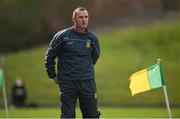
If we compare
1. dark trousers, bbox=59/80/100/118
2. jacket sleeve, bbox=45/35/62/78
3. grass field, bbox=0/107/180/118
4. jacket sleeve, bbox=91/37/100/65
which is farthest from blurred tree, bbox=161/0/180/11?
dark trousers, bbox=59/80/100/118

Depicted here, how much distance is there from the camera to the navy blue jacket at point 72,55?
9.73 m

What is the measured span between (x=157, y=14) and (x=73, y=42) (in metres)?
27.7

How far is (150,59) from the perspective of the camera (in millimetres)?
32344

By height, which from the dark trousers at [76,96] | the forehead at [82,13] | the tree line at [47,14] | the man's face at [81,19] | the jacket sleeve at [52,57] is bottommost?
the dark trousers at [76,96]

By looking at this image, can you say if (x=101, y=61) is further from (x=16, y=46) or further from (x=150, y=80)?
(x=150, y=80)

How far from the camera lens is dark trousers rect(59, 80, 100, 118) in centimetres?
968

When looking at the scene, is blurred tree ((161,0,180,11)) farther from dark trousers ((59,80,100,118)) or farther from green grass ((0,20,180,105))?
dark trousers ((59,80,100,118))

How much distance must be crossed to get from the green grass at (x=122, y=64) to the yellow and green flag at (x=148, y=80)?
17.9 m

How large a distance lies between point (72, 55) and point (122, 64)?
23317 mm

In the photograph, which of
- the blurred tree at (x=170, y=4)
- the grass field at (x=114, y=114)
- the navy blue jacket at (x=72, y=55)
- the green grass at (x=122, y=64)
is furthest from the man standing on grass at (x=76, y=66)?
the blurred tree at (x=170, y=4)

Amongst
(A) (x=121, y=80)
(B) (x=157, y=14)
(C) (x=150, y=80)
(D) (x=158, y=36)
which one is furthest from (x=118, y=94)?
(C) (x=150, y=80)

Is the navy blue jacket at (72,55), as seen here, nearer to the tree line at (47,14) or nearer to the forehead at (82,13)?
the forehead at (82,13)

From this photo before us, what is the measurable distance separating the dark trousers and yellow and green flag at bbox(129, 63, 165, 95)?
1.19 metres

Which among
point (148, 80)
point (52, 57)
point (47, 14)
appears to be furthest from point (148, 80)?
point (47, 14)
